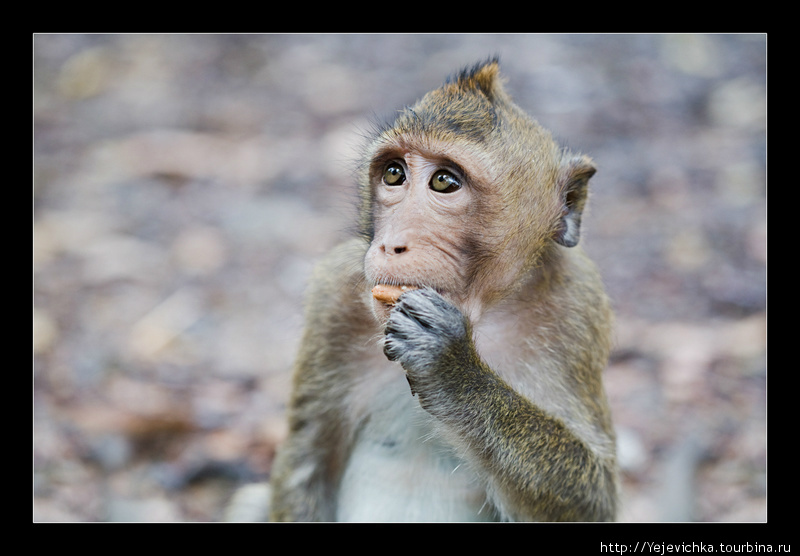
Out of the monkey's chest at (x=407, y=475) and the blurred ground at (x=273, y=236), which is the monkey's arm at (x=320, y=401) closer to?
the monkey's chest at (x=407, y=475)

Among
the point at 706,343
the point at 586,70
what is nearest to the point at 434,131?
the point at 706,343

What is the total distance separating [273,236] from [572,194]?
13.6 feet

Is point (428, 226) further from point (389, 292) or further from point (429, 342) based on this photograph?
point (429, 342)

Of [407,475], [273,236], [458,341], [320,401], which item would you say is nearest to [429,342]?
[458,341]

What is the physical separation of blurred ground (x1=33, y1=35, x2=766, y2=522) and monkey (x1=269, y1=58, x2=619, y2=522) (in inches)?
17.1

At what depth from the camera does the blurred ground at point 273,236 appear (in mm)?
5031

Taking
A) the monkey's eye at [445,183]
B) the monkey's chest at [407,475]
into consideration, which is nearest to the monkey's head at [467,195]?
the monkey's eye at [445,183]

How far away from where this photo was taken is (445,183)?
11.1 feet

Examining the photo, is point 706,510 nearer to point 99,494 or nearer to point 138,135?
point 99,494

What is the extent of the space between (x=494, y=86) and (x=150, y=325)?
3.58 m

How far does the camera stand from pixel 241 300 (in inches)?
260

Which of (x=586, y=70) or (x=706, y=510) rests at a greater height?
(x=586, y=70)

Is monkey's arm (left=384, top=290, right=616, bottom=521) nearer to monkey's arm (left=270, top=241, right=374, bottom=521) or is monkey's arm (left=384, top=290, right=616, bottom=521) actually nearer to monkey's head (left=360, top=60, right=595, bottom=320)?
monkey's head (left=360, top=60, right=595, bottom=320)

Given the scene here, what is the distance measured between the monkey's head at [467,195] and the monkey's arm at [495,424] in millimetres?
170
